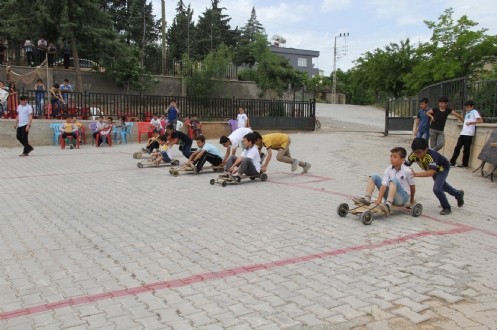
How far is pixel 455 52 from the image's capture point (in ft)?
116

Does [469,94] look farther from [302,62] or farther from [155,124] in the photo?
[302,62]

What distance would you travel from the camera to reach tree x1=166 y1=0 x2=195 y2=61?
185 feet

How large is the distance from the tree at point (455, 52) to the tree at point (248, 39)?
43.1 ft

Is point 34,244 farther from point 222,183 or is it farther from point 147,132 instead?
point 147,132

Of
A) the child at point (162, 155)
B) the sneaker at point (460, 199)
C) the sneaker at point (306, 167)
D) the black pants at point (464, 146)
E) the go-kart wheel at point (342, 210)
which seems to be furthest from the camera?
the child at point (162, 155)

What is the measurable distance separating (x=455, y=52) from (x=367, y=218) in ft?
110

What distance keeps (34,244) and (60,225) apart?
91cm

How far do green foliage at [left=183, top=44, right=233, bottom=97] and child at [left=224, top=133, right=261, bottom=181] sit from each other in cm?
2047

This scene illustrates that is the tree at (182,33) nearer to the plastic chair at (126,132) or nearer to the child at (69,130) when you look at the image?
the plastic chair at (126,132)

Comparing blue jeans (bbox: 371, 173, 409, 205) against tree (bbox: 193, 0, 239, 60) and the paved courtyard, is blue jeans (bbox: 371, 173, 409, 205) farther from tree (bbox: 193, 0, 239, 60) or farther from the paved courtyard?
tree (bbox: 193, 0, 239, 60)

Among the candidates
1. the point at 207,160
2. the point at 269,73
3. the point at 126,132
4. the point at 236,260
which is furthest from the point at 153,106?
the point at 236,260

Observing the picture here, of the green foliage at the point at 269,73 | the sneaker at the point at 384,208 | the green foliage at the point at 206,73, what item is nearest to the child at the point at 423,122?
the sneaker at the point at 384,208

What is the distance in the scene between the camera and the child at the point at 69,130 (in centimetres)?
1762

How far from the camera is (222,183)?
9.69 m
